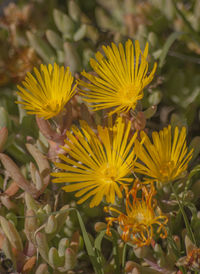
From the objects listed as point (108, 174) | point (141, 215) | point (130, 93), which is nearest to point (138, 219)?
point (141, 215)

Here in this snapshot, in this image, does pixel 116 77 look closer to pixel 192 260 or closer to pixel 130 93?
pixel 130 93

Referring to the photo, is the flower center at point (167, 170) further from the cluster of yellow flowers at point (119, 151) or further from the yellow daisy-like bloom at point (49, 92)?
the yellow daisy-like bloom at point (49, 92)

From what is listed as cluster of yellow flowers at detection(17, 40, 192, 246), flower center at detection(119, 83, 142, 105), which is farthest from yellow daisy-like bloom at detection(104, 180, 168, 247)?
flower center at detection(119, 83, 142, 105)

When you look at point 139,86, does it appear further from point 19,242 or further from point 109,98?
point 19,242

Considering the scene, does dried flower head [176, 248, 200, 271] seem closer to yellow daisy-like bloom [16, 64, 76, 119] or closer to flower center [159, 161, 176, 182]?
flower center [159, 161, 176, 182]

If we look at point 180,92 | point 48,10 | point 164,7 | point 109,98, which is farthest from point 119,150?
point 48,10

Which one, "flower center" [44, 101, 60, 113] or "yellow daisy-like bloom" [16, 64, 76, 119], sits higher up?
"yellow daisy-like bloom" [16, 64, 76, 119]

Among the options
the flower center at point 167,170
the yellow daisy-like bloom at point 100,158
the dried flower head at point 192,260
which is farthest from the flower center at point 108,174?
the dried flower head at point 192,260
